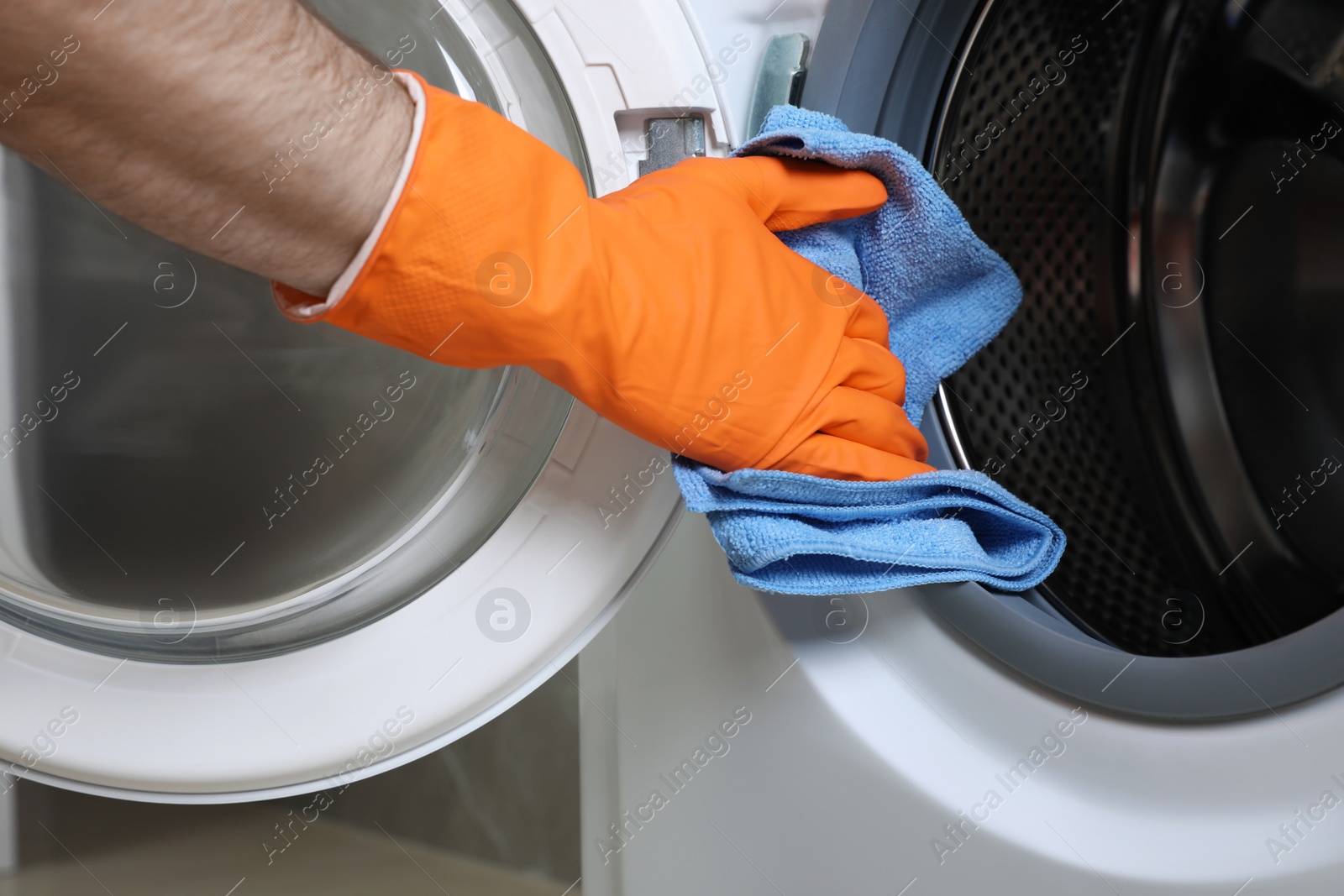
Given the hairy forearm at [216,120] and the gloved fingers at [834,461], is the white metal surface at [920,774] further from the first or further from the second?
the hairy forearm at [216,120]

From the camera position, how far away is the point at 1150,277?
713 millimetres

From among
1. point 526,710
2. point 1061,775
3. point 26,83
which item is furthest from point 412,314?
point 526,710

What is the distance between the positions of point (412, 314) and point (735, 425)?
19cm

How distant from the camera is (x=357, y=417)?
0.63m

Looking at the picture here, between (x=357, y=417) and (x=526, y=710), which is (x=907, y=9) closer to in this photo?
(x=357, y=417)

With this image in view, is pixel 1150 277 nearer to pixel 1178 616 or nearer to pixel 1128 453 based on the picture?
pixel 1128 453

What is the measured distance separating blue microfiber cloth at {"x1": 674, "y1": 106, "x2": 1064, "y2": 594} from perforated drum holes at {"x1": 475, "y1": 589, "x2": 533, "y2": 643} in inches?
5.4

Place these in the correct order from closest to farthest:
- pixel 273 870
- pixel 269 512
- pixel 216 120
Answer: pixel 216 120 → pixel 269 512 → pixel 273 870

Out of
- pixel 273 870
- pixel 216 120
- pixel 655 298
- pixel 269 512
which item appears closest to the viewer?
pixel 216 120

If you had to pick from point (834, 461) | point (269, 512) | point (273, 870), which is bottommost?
point (273, 870)

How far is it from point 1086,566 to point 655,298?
1.28 feet

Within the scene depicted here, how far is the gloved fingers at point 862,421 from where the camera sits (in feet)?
1.81

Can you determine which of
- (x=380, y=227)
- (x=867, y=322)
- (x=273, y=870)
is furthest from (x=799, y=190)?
(x=273, y=870)

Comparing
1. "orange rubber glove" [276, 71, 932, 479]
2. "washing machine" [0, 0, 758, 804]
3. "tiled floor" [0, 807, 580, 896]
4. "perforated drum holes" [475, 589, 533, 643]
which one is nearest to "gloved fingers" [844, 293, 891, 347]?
"orange rubber glove" [276, 71, 932, 479]
